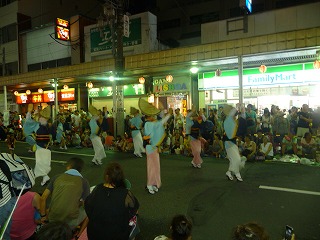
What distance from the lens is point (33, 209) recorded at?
3.01 m

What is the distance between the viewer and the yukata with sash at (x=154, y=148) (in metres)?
6.44

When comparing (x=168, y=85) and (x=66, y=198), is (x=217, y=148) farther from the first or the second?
(x=66, y=198)

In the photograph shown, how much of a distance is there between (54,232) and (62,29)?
68.4 feet

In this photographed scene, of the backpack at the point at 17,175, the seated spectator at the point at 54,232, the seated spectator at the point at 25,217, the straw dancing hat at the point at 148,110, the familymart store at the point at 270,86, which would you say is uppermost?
the familymart store at the point at 270,86

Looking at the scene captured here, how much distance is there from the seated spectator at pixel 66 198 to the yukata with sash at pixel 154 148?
301 centimetres

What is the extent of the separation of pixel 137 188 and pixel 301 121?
6.77m

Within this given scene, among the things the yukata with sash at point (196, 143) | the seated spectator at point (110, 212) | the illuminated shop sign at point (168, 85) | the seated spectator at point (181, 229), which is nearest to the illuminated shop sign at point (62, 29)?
the illuminated shop sign at point (168, 85)

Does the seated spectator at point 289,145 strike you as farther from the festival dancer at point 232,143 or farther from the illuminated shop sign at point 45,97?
the illuminated shop sign at point 45,97

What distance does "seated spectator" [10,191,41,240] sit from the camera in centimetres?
291

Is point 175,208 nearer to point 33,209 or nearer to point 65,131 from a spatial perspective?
point 33,209

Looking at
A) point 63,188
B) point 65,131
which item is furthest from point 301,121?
Result: point 65,131

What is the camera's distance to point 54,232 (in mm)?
1947

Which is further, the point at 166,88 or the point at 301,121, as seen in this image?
the point at 166,88

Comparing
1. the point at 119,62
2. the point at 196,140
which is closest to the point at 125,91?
the point at 119,62
